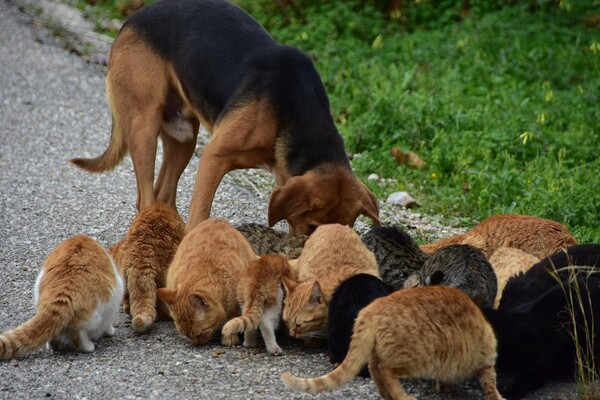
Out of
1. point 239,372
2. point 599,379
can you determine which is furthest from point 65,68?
point 599,379

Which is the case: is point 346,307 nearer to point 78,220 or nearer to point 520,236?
point 520,236

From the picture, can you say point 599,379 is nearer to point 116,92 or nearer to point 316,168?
point 316,168

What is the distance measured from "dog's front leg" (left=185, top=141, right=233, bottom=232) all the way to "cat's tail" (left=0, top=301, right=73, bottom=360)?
2.09 meters

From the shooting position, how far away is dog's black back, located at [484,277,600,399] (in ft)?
18.5

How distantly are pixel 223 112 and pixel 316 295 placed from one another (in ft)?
8.42

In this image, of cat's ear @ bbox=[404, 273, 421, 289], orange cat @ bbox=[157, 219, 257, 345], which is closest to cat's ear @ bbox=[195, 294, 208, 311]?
orange cat @ bbox=[157, 219, 257, 345]

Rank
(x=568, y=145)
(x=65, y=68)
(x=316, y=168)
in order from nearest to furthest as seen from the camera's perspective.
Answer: (x=316, y=168), (x=568, y=145), (x=65, y=68)

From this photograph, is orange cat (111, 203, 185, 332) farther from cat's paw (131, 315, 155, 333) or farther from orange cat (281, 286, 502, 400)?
orange cat (281, 286, 502, 400)

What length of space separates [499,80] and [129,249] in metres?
7.13

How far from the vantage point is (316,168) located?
7.71 meters

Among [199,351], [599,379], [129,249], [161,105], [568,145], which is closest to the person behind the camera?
[599,379]

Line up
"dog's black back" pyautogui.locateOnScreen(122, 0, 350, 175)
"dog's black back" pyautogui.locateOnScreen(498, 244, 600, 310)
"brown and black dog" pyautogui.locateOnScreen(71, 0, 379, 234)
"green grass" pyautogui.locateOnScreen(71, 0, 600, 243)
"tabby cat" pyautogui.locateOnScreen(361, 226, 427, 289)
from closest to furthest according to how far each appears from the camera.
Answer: "dog's black back" pyautogui.locateOnScreen(498, 244, 600, 310) → "tabby cat" pyautogui.locateOnScreen(361, 226, 427, 289) → "brown and black dog" pyautogui.locateOnScreen(71, 0, 379, 234) → "dog's black back" pyautogui.locateOnScreen(122, 0, 350, 175) → "green grass" pyautogui.locateOnScreen(71, 0, 600, 243)

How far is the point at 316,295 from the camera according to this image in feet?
19.8

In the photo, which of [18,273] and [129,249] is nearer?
[129,249]
